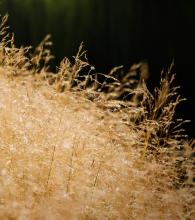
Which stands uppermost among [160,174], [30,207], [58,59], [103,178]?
[30,207]

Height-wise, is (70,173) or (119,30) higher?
(70,173)

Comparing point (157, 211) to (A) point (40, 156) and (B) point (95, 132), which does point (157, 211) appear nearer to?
(A) point (40, 156)

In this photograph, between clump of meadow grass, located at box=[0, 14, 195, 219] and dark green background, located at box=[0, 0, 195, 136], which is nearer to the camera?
clump of meadow grass, located at box=[0, 14, 195, 219]

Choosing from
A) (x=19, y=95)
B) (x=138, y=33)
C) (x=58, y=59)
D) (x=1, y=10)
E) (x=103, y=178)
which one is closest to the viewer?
Answer: (x=103, y=178)

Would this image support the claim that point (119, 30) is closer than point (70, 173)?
No

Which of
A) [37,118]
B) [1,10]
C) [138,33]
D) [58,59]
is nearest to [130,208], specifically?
[37,118]

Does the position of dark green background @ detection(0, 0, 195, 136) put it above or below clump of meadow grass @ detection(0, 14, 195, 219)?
below

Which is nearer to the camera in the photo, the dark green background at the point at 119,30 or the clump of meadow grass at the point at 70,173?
the clump of meadow grass at the point at 70,173

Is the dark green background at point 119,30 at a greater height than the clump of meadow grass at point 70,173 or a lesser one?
lesser
